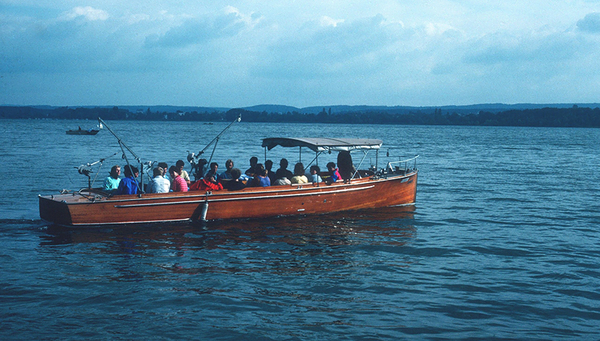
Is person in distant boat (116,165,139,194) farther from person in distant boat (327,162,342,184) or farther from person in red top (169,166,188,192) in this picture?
person in distant boat (327,162,342,184)

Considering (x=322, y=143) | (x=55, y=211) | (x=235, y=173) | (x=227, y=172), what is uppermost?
(x=322, y=143)

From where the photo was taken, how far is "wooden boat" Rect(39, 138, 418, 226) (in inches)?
550

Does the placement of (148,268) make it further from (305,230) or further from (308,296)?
(305,230)

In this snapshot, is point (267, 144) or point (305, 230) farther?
point (267, 144)

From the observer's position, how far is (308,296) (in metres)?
10.2

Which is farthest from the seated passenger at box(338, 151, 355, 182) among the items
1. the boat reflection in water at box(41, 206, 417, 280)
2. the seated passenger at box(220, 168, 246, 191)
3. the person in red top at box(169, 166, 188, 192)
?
the person in red top at box(169, 166, 188, 192)

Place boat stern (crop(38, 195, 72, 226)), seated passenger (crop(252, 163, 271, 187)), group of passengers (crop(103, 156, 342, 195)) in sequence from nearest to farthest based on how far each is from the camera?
boat stern (crop(38, 195, 72, 226))
group of passengers (crop(103, 156, 342, 195))
seated passenger (crop(252, 163, 271, 187))

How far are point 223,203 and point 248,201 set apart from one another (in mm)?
720

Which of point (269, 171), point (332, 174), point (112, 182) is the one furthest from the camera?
point (332, 174)

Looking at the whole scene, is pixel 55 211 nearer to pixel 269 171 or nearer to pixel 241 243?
pixel 241 243

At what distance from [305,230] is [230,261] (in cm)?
375

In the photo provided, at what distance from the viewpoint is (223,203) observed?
15492 mm

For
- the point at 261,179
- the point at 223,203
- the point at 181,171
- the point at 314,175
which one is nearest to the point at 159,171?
the point at 181,171

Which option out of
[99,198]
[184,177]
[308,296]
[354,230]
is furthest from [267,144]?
[308,296]
